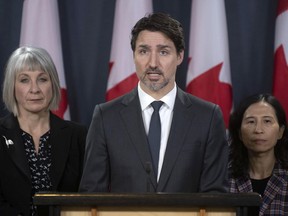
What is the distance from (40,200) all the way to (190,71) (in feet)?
5.52

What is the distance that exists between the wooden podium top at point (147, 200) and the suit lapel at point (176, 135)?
0.39 metres

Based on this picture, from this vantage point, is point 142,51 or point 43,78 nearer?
point 142,51

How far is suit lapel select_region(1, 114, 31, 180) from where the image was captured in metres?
2.31

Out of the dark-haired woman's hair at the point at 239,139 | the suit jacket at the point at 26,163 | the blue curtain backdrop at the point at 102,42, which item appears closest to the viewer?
the suit jacket at the point at 26,163

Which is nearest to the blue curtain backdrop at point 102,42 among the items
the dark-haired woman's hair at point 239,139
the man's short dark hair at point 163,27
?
the dark-haired woman's hair at point 239,139

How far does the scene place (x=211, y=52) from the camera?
293 cm

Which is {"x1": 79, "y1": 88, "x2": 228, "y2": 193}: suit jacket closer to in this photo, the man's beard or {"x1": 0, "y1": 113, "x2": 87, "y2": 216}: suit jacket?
the man's beard

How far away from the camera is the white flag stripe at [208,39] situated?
2926 millimetres

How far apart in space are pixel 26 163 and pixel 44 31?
2.78 ft

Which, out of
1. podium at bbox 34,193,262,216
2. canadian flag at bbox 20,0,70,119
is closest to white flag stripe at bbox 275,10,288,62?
canadian flag at bbox 20,0,70,119

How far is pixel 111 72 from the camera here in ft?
9.67

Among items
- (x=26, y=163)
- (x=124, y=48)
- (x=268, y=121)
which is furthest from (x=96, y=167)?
(x=124, y=48)

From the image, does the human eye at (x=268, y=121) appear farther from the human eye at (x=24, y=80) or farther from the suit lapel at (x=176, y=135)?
the human eye at (x=24, y=80)

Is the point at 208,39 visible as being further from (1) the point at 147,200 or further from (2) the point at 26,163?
(1) the point at 147,200
